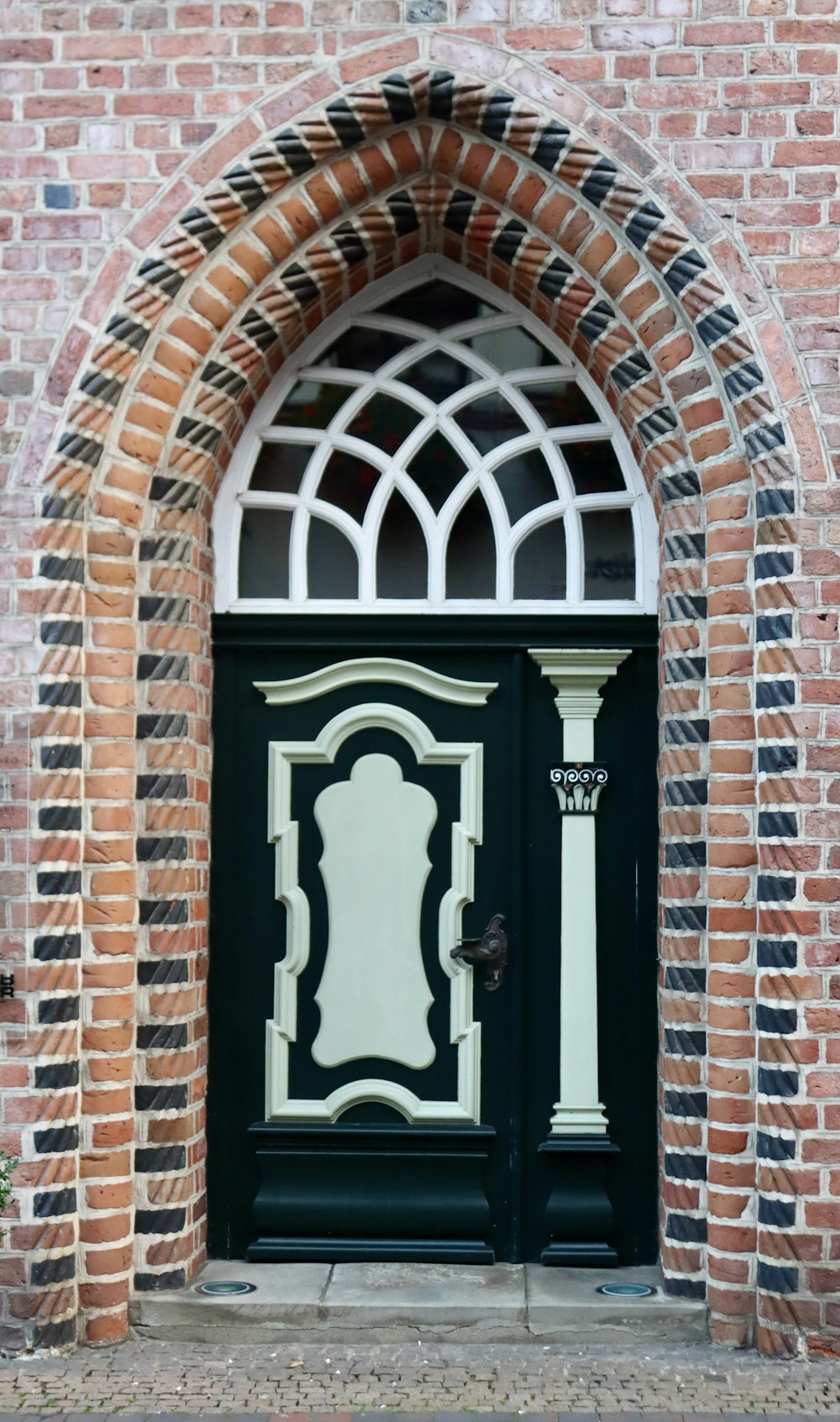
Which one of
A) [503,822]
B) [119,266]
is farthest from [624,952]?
[119,266]

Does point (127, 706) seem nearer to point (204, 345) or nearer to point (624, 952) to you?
point (204, 345)

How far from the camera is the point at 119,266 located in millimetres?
4676

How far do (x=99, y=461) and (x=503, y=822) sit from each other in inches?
74.0

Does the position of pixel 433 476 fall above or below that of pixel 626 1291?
above

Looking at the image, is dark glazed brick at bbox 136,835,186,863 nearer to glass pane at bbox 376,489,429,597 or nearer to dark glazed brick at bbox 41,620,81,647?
dark glazed brick at bbox 41,620,81,647

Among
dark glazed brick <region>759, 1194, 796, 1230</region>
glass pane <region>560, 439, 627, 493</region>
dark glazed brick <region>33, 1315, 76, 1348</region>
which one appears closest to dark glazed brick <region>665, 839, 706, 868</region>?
dark glazed brick <region>759, 1194, 796, 1230</region>

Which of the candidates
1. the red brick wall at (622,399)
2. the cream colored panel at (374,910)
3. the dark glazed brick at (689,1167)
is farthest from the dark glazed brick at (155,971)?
the dark glazed brick at (689,1167)

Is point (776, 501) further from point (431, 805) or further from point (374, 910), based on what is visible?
point (374, 910)

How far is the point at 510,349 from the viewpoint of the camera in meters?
5.21

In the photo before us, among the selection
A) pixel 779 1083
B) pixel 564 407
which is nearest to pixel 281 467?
pixel 564 407

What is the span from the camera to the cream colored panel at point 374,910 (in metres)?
5.13

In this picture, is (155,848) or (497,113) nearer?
(497,113)

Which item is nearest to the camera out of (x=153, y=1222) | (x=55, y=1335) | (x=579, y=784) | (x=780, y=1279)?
(x=780, y=1279)

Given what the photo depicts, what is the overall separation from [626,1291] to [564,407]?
306 centimetres
